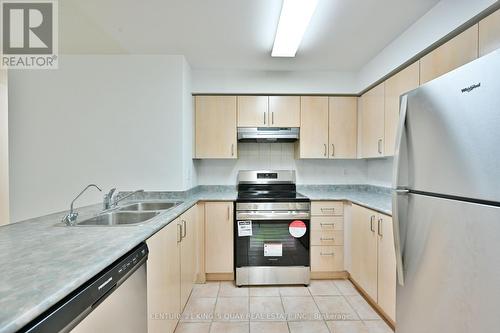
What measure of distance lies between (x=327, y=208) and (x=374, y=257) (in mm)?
710

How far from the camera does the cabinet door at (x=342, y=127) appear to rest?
312 centimetres

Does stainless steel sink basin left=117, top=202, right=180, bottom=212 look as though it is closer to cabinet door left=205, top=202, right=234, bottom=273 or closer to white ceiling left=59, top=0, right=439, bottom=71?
cabinet door left=205, top=202, right=234, bottom=273

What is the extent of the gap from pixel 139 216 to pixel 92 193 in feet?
3.25

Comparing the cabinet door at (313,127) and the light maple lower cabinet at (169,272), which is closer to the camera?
the light maple lower cabinet at (169,272)

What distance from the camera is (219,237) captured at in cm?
272

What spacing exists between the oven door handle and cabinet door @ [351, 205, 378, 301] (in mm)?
539

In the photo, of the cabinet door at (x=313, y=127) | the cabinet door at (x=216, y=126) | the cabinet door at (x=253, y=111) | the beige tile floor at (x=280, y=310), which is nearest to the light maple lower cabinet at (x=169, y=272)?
the beige tile floor at (x=280, y=310)

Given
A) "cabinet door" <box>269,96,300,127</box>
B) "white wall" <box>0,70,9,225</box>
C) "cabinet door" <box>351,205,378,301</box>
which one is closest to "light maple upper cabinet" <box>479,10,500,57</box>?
"cabinet door" <box>351,205,378,301</box>

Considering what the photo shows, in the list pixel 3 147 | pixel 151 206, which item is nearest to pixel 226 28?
pixel 151 206

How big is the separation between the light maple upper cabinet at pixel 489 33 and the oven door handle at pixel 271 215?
1.90 metres

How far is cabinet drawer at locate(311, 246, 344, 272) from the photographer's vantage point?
2.73 metres

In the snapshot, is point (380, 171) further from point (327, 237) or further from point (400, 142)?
point (400, 142)

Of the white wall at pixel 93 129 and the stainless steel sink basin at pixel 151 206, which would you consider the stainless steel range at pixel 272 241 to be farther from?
the white wall at pixel 93 129

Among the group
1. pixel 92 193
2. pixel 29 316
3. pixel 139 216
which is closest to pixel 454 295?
pixel 29 316
